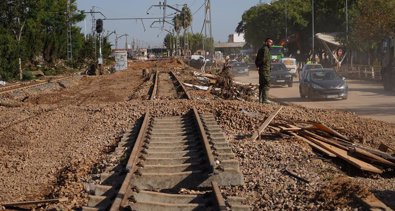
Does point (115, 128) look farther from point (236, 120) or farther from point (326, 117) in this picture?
point (326, 117)

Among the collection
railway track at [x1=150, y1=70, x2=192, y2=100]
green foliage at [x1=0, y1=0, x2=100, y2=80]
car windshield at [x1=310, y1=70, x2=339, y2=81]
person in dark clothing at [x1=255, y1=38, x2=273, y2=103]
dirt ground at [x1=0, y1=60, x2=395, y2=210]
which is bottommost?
dirt ground at [x1=0, y1=60, x2=395, y2=210]

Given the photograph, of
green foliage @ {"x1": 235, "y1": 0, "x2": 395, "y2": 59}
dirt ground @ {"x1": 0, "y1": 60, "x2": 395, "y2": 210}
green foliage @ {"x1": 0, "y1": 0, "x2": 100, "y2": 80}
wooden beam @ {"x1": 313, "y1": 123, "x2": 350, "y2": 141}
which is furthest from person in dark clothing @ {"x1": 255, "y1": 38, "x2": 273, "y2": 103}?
green foliage @ {"x1": 0, "y1": 0, "x2": 100, "y2": 80}

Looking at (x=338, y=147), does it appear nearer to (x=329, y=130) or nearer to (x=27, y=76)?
(x=329, y=130)

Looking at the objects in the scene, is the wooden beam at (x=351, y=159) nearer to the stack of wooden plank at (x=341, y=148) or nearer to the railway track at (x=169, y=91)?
the stack of wooden plank at (x=341, y=148)

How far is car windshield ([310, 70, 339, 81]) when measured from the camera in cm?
3031

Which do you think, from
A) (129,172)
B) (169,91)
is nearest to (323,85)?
(169,91)

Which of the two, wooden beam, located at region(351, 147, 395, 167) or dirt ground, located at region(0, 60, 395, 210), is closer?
dirt ground, located at region(0, 60, 395, 210)

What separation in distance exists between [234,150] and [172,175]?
2.25m

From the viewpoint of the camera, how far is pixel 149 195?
7.47m

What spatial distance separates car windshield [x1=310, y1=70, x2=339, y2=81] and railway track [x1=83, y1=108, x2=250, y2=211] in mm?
18763

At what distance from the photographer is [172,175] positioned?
8.48m

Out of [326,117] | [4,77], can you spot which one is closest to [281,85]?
[4,77]

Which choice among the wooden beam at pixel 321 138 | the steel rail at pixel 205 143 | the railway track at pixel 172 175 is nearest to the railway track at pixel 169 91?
the steel rail at pixel 205 143

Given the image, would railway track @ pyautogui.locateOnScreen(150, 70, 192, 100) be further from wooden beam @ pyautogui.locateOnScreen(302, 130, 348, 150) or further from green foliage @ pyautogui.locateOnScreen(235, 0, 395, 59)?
green foliage @ pyautogui.locateOnScreen(235, 0, 395, 59)
